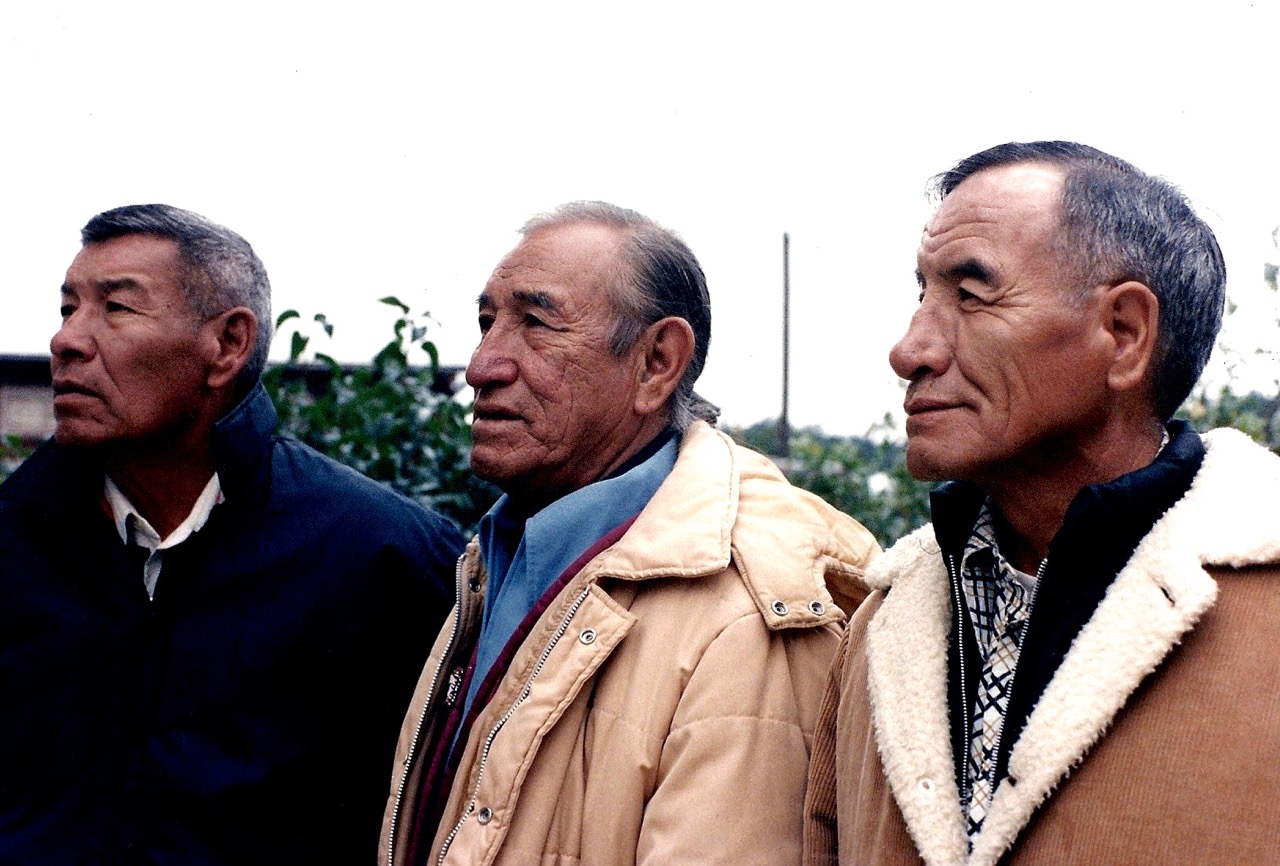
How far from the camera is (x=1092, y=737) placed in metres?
1.68

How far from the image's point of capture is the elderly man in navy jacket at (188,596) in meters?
2.72

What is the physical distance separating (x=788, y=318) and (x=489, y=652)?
50.3ft

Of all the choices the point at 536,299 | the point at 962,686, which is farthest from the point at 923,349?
the point at 536,299

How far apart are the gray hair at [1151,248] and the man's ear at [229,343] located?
6.60ft

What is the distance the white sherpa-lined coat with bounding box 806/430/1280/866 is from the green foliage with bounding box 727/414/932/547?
5.42 metres

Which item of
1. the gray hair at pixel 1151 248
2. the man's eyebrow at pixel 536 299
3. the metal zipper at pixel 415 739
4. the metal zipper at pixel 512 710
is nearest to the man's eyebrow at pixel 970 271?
the gray hair at pixel 1151 248

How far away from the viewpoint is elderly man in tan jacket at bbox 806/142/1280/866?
167 cm

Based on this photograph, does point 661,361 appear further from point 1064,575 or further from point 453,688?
point 1064,575

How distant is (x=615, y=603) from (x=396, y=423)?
224 cm

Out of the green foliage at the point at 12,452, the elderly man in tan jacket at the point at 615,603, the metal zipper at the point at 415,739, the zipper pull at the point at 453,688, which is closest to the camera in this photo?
the elderly man in tan jacket at the point at 615,603

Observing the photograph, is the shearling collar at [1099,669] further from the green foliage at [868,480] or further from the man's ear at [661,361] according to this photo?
the green foliage at [868,480]

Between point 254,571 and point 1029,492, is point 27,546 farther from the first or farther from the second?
point 1029,492

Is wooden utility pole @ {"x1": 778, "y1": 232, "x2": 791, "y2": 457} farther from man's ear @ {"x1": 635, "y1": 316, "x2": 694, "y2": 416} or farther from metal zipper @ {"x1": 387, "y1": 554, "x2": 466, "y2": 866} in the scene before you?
metal zipper @ {"x1": 387, "y1": 554, "x2": 466, "y2": 866}

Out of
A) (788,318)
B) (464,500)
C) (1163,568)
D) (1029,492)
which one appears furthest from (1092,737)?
(788,318)
